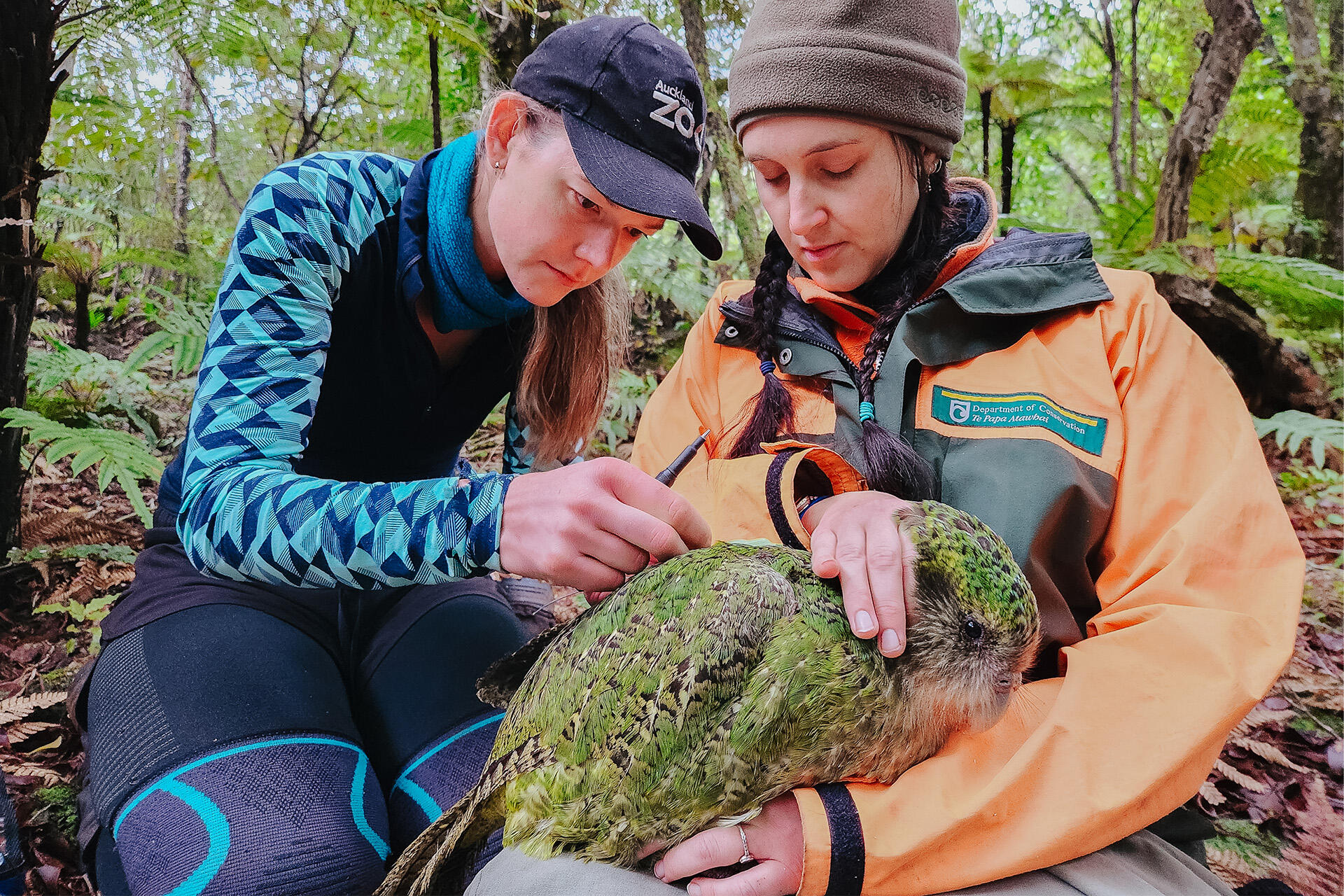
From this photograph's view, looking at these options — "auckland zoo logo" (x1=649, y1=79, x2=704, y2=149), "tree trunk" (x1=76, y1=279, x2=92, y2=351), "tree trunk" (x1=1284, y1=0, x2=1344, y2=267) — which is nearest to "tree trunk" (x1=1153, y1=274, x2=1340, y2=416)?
"tree trunk" (x1=1284, y1=0, x2=1344, y2=267)

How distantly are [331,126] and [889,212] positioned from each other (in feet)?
18.3

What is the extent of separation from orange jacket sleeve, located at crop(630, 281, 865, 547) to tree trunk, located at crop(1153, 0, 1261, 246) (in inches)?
160

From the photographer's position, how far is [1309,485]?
512cm

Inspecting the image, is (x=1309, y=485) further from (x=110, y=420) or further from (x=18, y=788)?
(x=110, y=420)

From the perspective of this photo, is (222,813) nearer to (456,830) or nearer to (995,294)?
(456,830)

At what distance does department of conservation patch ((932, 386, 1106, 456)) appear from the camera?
1816mm

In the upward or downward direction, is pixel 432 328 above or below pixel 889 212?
below

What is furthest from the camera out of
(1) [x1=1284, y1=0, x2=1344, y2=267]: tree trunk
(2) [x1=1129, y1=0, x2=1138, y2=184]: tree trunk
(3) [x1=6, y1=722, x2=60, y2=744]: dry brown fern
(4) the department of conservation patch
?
(1) [x1=1284, y1=0, x2=1344, y2=267]: tree trunk

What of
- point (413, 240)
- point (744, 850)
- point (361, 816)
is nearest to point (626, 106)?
point (413, 240)

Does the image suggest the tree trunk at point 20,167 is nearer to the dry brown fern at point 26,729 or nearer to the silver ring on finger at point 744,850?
the dry brown fern at point 26,729

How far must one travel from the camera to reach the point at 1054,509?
67.8 inches

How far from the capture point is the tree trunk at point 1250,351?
5234mm

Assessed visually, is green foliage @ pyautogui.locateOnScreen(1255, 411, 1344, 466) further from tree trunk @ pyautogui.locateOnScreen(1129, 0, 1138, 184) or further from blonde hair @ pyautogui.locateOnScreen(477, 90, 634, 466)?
blonde hair @ pyautogui.locateOnScreen(477, 90, 634, 466)

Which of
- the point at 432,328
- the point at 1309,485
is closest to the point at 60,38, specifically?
the point at 432,328
